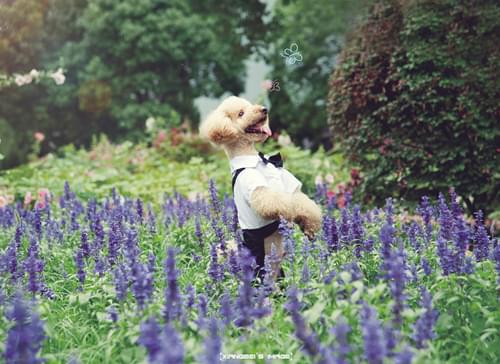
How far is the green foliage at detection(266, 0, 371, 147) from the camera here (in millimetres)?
21125

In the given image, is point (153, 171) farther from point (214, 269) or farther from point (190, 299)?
point (190, 299)

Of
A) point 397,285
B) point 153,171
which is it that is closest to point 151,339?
point 397,285

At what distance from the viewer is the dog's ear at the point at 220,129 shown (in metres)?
4.11

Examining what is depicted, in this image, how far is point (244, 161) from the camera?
413 cm

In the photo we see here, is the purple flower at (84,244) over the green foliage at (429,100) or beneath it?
beneath

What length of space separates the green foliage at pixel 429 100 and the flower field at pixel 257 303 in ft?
5.62

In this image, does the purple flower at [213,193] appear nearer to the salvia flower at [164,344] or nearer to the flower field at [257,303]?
the flower field at [257,303]

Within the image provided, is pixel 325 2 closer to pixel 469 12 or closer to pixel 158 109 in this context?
pixel 158 109

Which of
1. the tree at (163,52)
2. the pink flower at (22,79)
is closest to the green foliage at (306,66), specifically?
the tree at (163,52)

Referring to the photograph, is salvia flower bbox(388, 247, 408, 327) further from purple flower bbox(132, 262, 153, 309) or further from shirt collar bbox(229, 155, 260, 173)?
shirt collar bbox(229, 155, 260, 173)

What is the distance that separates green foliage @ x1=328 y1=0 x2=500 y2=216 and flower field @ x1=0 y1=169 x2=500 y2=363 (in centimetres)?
171

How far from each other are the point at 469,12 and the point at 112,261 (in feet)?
13.8

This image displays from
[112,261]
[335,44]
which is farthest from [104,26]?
[112,261]

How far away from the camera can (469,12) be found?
248 inches
